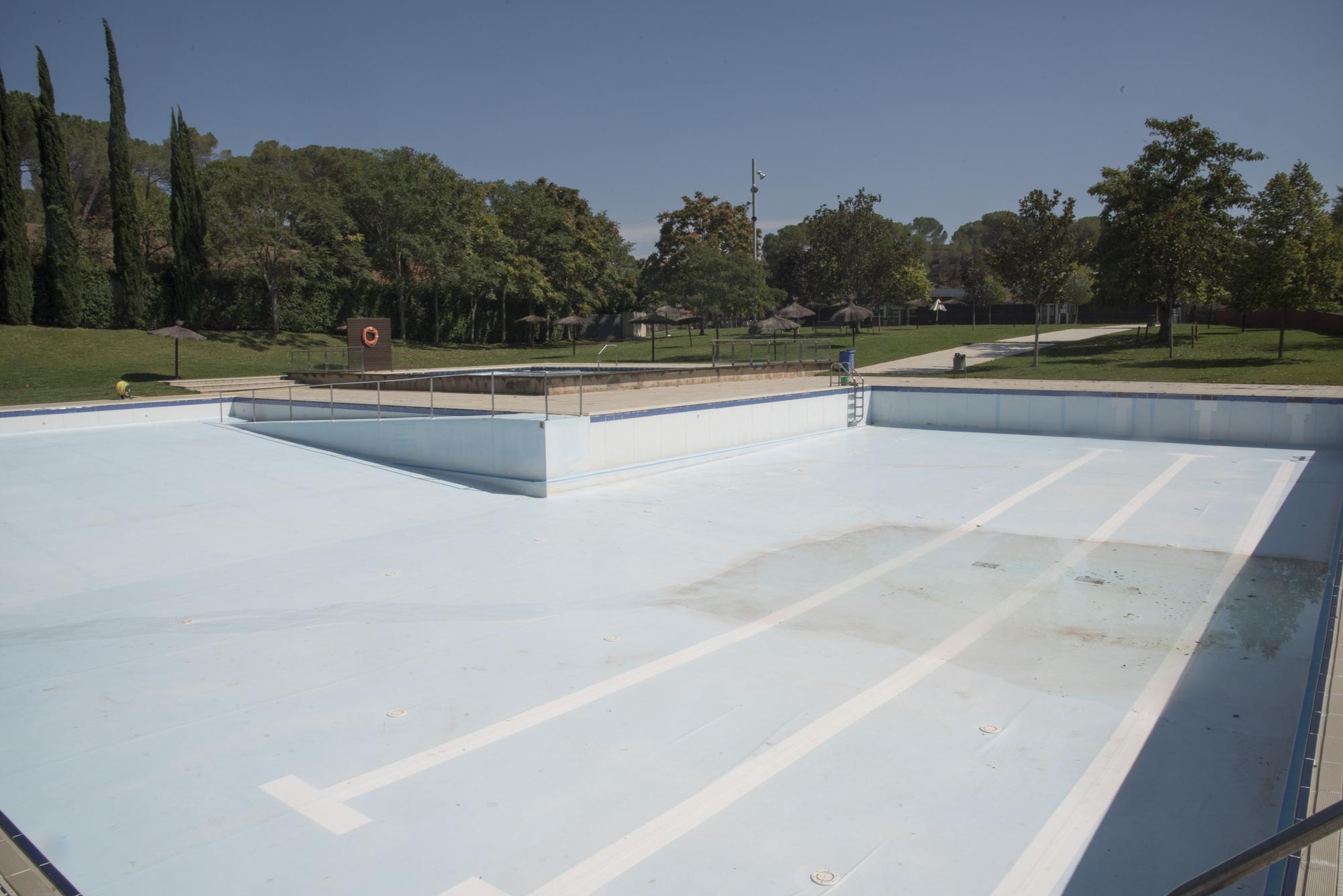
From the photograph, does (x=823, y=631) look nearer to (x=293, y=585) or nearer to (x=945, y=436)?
(x=293, y=585)

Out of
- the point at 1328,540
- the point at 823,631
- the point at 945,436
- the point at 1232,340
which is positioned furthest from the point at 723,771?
the point at 1232,340

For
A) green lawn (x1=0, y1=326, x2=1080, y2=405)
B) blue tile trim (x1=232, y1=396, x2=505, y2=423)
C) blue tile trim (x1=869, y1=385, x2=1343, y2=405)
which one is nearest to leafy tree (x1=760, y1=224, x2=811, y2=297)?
green lawn (x1=0, y1=326, x2=1080, y2=405)

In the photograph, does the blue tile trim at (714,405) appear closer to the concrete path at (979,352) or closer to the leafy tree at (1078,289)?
the concrete path at (979,352)

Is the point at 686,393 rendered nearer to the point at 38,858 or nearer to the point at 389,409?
the point at 389,409

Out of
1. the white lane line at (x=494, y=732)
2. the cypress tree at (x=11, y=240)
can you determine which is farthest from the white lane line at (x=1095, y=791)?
the cypress tree at (x=11, y=240)

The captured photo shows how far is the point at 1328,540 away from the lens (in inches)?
369

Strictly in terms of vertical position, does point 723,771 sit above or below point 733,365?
below

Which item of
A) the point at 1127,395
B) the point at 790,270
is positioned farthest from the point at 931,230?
the point at 1127,395

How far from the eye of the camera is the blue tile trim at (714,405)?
13039 millimetres

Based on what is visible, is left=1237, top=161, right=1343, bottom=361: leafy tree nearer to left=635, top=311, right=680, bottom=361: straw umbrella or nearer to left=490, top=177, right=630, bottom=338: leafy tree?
left=635, top=311, right=680, bottom=361: straw umbrella

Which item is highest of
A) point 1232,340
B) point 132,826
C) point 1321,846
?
point 1232,340

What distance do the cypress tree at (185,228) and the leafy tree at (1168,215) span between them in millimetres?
31884

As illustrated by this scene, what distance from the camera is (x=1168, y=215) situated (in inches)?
936

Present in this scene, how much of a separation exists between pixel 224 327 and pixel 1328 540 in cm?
3500
